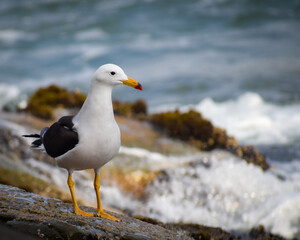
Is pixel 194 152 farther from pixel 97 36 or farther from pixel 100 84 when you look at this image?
pixel 97 36

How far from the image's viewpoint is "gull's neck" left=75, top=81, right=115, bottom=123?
4.08 m

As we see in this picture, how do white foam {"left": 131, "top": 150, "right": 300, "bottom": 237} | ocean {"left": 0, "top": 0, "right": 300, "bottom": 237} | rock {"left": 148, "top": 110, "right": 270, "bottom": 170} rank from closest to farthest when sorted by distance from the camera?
1. white foam {"left": 131, "top": 150, "right": 300, "bottom": 237}
2. ocean {"left": 0, "top": 0, "right": 300, "bottom": 237}
3. rock {"left": 148, "top": 110, "right": 270, "bottom": 170}

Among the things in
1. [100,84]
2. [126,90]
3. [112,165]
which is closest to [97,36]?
[126,90]

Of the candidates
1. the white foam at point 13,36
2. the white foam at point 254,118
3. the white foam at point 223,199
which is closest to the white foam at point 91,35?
the white foam at point 13,36

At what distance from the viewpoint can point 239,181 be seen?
8.47m

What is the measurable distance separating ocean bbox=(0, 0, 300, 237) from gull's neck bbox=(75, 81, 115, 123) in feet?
12.6

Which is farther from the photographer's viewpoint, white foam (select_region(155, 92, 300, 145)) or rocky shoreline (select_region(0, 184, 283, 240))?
white foam (select_region(155, 92, 300, 145))

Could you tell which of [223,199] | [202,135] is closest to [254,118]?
[202,135]

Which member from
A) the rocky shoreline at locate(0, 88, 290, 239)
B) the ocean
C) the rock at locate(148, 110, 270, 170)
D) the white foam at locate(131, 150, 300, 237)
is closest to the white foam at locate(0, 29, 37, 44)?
the ocean

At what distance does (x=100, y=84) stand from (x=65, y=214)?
4.23ft

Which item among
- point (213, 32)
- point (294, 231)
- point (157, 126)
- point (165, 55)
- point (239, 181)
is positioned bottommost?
point (294, 231)

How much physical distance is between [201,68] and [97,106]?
1860 centimetres

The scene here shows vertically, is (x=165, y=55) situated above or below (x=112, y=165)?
above

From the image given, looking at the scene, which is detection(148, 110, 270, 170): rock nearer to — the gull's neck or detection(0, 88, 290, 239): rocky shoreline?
detection(0, 88, 290, 239): rocky shoreline
